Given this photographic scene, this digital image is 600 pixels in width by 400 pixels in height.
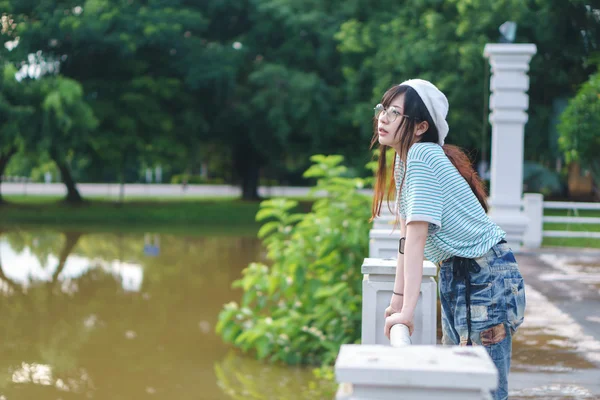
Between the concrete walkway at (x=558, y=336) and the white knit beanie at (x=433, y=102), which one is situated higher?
the white knit beanie at (x=433, y=102)

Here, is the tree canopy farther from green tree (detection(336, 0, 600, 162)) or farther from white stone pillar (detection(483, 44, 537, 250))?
white stone pillar (detection(483, 44, 537, 250))

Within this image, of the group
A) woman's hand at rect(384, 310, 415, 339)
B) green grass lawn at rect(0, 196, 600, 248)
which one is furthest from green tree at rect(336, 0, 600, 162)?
woman's hand at rect(384, 310, 415, 339)

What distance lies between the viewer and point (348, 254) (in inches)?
316

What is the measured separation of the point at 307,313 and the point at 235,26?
24.8m

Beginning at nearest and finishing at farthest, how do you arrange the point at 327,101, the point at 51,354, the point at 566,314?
the point at 566,314, the point at 51,354, the point at 327,101

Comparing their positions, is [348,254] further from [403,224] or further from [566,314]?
[403,224]

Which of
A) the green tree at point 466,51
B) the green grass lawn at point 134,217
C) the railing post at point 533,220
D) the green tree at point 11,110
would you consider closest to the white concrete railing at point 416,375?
the railing post at point 533,220

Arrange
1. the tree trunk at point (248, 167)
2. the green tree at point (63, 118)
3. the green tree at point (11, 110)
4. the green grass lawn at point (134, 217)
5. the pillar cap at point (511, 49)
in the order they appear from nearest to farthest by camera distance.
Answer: the pillar cap at point (511, 49), the green tree at point (11, 110), the green tree at point (63, 118), the green grass lawn at point (134, 217), the tree trunk at point (248, 167)

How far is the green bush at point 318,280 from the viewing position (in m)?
7.79

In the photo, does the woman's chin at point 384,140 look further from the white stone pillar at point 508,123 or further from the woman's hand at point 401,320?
the white stone pillar at point 508,123

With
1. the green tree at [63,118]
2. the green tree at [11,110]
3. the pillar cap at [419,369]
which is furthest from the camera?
the green tree at [63,118]

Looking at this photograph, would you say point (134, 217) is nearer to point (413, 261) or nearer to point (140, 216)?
point (140, 216)

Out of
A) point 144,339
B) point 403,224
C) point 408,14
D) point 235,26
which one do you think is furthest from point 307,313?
point 235,26

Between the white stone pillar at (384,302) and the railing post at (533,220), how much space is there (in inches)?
322
